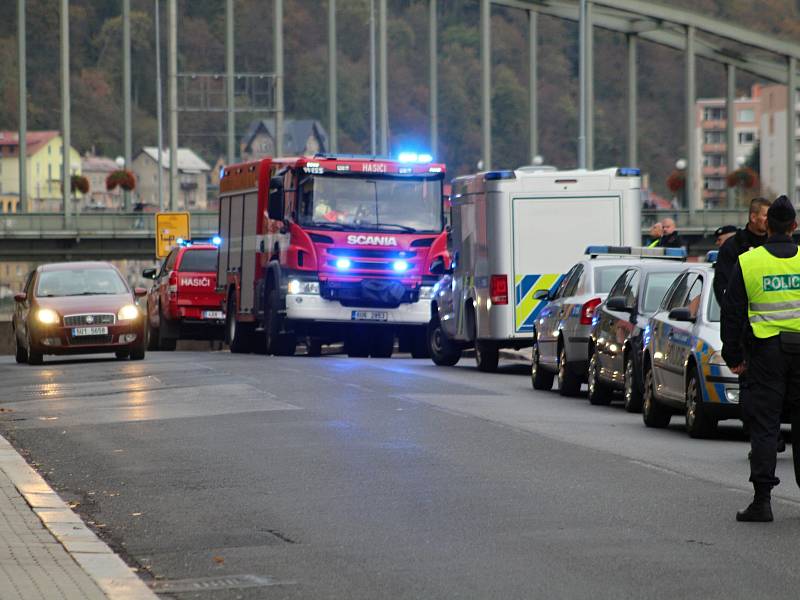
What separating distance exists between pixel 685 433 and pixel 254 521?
7.00 metres

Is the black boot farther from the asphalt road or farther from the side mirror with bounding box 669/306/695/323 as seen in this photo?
the side mirror with bounding box 669/306/695/323

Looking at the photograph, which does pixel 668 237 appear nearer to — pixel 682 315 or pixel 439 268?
pixel 439 268

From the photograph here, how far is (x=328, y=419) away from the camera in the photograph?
17078 millimetres

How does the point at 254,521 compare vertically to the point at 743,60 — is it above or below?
below

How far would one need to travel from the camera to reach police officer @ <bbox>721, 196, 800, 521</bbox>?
1023cm

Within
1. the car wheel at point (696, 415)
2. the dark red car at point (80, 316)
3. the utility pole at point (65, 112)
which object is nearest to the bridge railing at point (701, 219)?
the utility pole at point (65, 112)

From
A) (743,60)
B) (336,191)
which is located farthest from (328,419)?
(743,60)

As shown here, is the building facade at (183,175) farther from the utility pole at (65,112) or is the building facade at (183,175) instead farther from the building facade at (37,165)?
the utility pole at (65,112)

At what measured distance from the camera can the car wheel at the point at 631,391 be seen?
1862 cm

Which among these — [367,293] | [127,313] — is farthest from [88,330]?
[367,293]

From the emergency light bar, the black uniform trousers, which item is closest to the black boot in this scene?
the black uniform trousers

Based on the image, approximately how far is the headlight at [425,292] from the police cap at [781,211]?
891 inches

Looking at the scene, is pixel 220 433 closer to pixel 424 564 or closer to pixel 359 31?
pixel 424 564

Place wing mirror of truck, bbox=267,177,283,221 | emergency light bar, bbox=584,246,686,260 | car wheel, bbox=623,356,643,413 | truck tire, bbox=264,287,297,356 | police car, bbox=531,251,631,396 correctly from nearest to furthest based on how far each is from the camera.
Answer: car wheel, bbox=623,356,643,413, police car, bbox=531,251,631,396, emergency light bar, bbox=584,246,686,260, wing mirror of truck, bbox=267,177,283,221, truck tire, bbox=264,287,297,356
